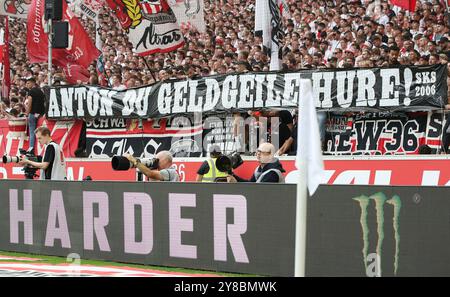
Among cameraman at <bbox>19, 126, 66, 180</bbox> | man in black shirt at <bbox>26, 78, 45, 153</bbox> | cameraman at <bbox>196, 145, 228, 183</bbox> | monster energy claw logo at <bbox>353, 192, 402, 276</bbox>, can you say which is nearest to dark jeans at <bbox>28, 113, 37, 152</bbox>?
man in black shirt at <bbox>26, 78, 45, 153</bbox>

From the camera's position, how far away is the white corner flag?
688 centimetres

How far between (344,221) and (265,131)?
576cm

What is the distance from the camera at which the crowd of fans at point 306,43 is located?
54.8 ft

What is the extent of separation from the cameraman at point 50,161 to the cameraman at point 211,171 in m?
2.11

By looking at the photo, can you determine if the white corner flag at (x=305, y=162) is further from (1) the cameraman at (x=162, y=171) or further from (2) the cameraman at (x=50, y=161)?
(2) the cameraman at (x=50, y=161)

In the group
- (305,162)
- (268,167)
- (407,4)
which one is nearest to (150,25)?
(407,4)

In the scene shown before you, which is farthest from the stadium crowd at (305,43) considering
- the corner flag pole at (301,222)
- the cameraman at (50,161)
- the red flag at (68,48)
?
the corner flag pole at (301,222)

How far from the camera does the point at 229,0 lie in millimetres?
25797

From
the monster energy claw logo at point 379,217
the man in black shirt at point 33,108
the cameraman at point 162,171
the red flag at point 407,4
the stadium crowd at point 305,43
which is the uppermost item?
the red flag at point 407,4

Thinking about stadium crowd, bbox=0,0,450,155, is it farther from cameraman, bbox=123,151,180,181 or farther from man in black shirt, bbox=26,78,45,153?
cameraman, bbox=123,151,180,181

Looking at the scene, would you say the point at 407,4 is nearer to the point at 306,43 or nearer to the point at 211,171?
the point at 306,43

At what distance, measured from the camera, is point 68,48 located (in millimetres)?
21953

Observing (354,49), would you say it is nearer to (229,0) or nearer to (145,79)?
(145,79)

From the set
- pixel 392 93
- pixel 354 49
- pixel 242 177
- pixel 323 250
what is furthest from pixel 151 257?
pixel 354 49
